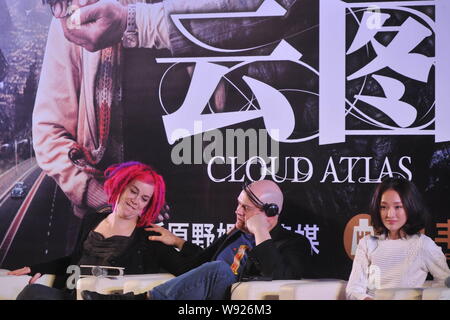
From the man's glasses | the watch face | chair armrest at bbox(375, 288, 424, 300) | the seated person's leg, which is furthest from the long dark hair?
the man's glasses

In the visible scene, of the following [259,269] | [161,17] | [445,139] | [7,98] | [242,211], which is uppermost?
[161,17]

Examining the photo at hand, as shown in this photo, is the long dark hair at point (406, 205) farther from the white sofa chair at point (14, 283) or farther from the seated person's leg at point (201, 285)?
the white sofa chair at point (14, 283)

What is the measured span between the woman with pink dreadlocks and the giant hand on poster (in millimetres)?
72

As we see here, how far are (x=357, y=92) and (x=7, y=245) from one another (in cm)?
215

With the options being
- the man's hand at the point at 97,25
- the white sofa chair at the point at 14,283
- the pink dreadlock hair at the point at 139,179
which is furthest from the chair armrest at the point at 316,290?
the man's hand at the point at 97,25

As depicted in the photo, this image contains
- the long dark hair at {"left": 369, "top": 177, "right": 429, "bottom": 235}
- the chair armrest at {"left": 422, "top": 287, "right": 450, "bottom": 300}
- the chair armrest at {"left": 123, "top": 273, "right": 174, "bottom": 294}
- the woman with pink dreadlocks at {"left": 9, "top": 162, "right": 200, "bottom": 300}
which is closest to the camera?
the chair armrest at {"left": 422, "top": 287, "right": 450, "bottom": 300}

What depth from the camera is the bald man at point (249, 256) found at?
334 centimetres

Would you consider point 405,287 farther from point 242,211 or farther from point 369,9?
point 369,9

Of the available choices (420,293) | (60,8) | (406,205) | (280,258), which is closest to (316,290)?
(280,258)

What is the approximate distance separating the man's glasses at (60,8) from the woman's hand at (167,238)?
1.31m

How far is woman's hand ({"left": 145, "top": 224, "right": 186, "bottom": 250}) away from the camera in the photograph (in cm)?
351

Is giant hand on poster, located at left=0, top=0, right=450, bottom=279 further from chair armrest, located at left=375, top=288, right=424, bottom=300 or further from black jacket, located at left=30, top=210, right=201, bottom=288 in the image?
chair armrest, located at left=375, top=288, right=424, bottom=300
